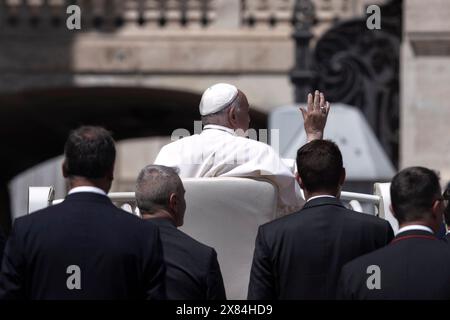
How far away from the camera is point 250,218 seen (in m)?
9.02

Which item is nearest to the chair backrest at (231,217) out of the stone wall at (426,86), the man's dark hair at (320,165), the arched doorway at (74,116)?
the man's dark hair at (320,165)

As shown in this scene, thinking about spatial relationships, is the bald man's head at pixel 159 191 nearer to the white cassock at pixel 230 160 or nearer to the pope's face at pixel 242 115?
the white cassock at pixel 230 160

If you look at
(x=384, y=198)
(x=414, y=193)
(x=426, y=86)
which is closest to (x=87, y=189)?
(x=414, y=193)

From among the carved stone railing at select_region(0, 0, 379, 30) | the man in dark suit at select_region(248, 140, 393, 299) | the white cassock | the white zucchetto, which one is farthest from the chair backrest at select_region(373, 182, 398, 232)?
the carved stone railing at select_region(0, 0, 379, 30)

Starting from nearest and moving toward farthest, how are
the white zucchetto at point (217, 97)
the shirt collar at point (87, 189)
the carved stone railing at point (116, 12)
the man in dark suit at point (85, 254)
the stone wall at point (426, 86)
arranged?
1. the man in dark suit at point (85, 254)
2. the shirt collar at point (87, 189)
3. the white zucchetto at point (217, 97)
4. the stone wall at point (426, 86)
5. the carved stone railing at point (116, 12)

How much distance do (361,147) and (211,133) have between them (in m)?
7.81

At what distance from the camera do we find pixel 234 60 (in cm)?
2612

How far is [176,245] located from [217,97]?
1.51 m

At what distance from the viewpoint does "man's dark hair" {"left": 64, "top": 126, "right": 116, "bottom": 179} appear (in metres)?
7.55

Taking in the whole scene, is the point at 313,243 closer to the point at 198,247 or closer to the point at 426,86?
the point at 198,247

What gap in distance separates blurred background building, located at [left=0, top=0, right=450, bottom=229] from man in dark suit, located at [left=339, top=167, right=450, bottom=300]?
13.3 metres

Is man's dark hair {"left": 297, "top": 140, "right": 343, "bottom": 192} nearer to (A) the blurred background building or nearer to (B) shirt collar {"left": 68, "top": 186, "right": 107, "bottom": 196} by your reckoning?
(B) shirt collar {"left": 68, "top": 186, "right": 107, "bottom": 196}

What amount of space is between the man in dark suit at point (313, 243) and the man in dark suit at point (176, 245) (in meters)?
0.21

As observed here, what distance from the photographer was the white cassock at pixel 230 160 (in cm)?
918
